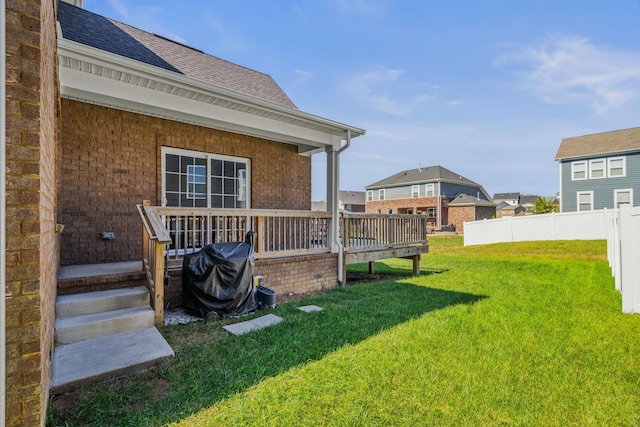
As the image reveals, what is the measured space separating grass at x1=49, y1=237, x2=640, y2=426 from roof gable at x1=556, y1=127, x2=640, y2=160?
20.3m

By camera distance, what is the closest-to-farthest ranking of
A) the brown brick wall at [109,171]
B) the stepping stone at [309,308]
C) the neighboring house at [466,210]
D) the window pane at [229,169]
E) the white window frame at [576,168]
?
the stepping stone at [309,308] < the brown brick wall at [109,171] < the window pane at [229,169] < the white window frame at [576,168] < the neighboring house at [466,210]

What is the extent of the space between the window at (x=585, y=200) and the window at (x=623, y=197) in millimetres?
1193

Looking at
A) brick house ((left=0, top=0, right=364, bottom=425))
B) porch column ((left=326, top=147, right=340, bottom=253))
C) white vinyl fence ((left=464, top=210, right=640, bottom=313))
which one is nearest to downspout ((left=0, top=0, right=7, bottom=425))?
brick house ((left=0, top=0, right=364, bottom=425))

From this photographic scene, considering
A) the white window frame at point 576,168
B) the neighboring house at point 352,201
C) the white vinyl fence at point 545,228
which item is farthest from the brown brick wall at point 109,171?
the neighboring house at point 352,201

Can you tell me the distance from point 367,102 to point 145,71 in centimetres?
1685

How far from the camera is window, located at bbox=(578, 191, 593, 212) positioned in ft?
68.0

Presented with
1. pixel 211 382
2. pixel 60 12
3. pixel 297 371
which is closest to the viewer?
pixel 211 382

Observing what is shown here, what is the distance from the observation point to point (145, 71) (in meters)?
4.22

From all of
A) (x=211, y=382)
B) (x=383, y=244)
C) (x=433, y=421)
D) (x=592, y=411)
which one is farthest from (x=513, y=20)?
(x=211, y=382)

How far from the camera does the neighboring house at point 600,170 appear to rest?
1956 cm

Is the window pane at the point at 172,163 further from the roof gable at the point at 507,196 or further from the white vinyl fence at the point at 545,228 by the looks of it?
the roof gable at the point at 507,196

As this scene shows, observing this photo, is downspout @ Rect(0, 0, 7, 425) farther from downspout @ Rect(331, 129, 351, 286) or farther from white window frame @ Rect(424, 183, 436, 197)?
white window frame @ Rect(424, 183, 436, 197)

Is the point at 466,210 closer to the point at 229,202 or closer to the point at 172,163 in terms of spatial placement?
the point at 229,202

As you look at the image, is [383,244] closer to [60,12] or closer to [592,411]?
[592,411]
